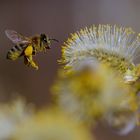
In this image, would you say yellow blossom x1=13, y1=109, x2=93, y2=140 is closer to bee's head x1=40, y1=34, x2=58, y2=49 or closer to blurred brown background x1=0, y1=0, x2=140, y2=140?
bee's head x1=40, y1=34, x2=58, y2=49

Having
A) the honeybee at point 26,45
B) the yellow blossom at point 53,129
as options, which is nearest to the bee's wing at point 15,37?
the honeybee at point 26,45

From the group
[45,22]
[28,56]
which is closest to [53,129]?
[28,56]

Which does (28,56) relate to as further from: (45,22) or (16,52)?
(45,22)

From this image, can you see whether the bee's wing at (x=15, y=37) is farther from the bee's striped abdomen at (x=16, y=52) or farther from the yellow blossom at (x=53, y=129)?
the yellow blossom at (x=53, y=129)

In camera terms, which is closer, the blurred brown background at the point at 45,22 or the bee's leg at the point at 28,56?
the bee's leg at the point at 28,56

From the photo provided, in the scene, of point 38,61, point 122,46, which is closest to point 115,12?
point 38,61

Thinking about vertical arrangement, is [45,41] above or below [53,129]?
above
